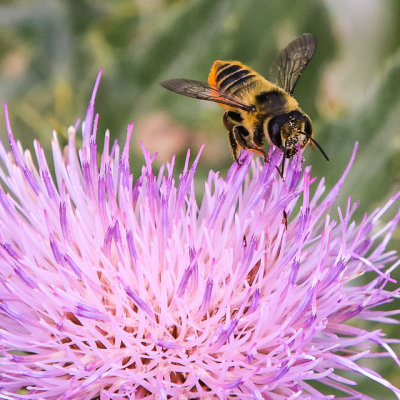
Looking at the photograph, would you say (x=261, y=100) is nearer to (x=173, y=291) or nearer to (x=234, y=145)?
(x=234, y=145)

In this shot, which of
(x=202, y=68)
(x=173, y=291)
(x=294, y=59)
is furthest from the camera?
(x=202, y=68)

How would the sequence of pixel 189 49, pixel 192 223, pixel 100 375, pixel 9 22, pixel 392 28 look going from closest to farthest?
pixel 100 375 → pixel 192 223 → pixel 189 49 → pixel 9 22 → pixel 392 28

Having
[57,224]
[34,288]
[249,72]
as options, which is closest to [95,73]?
[249,72]

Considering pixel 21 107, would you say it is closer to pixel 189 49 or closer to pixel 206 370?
pixel 189 49

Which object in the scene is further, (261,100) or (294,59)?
(294,59)

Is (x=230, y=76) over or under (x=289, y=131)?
over

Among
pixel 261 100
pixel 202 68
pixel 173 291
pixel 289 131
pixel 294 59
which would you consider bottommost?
pixel 173 291

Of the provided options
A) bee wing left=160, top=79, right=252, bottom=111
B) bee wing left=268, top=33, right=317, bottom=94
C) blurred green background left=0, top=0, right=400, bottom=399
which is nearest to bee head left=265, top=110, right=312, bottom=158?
bee wing left=160, top=79, right=252, bottom=111

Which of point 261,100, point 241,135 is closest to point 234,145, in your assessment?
point 241,135
